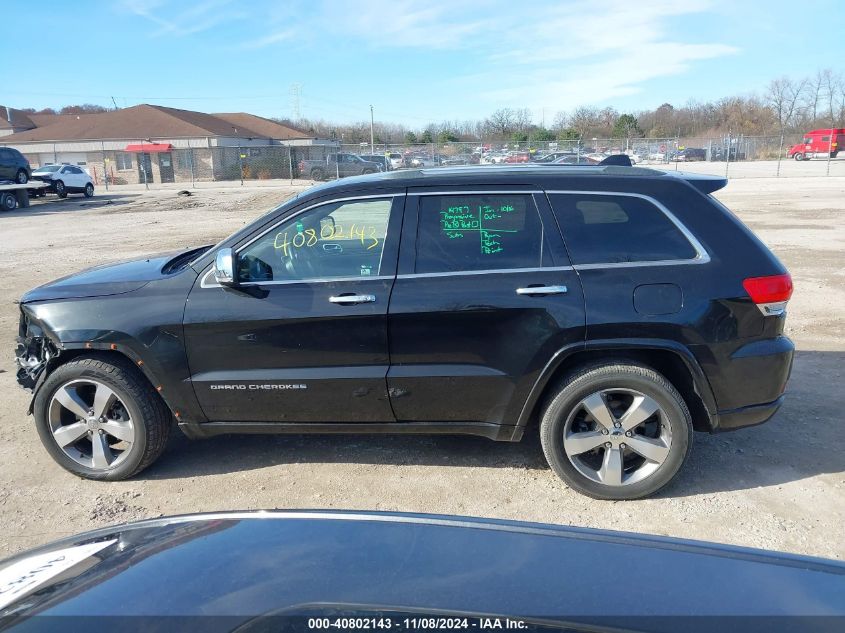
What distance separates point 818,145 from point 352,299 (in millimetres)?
59719

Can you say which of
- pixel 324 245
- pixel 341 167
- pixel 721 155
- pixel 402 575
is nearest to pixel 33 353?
pixel 324 245

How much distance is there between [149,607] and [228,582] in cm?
19

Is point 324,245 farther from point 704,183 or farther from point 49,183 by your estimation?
point 49,183

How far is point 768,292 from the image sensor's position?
148 inches

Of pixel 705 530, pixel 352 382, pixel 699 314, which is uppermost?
pixel 699 314

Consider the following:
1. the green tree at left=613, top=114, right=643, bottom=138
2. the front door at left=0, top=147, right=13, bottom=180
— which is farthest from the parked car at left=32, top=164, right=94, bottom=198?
the green tree at left=613, top=114, right=643, bottom=138

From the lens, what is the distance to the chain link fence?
3872cm

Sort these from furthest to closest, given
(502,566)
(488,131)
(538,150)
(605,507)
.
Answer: (488,131) → (538,150) → (605,507) → (502,566)

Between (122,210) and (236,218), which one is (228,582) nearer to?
(236,218)

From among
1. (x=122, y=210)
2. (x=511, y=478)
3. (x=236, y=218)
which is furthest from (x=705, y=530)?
(x=122, y=210)

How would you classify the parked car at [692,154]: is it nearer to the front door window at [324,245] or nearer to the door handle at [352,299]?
the front door window at [324,245]

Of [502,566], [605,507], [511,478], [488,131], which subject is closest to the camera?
[502,566]

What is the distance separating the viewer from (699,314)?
146 inches

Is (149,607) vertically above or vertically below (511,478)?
above
